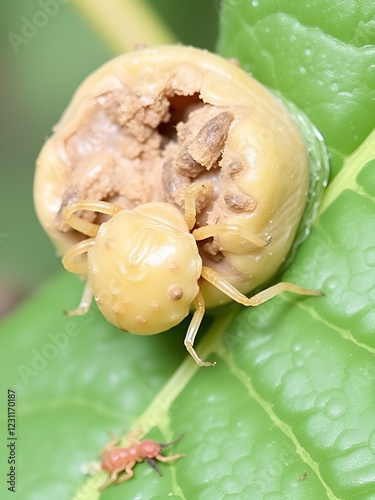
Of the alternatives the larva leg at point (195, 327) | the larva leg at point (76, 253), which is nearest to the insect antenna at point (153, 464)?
the larva leg at point (195, 327)

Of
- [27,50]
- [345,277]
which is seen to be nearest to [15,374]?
[345,277]

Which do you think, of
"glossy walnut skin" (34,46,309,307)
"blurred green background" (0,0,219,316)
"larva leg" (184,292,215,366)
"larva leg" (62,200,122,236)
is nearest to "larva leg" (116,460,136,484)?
"larva leg" (184,292,215,366)

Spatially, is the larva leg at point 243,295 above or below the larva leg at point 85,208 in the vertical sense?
below

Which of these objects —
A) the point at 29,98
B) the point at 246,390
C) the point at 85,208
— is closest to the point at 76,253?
the point at 85,208

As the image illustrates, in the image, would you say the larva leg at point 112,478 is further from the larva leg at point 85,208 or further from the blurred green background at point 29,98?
the blurred green background at point 29,98

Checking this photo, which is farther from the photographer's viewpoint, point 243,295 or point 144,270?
point 243,295

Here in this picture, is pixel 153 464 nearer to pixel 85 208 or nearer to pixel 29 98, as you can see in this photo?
pixel 85 208
